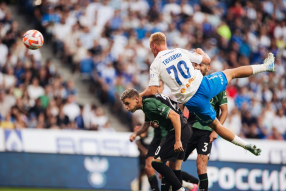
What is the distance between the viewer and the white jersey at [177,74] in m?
8.41

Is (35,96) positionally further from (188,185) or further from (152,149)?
(188,185)

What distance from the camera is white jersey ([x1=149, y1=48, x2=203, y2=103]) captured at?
331 inches

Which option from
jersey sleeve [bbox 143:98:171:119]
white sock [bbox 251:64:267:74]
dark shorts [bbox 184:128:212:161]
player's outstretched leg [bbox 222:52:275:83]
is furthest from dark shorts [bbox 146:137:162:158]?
white sock [bbox 251:64:267:74]

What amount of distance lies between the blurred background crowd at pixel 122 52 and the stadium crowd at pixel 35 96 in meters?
0.03

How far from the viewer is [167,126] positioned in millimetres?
8852

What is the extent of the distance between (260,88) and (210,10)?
186 inches

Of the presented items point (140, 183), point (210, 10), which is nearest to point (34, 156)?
point (140, 183)

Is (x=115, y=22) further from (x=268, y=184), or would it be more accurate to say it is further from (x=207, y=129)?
(x=207, y=129)

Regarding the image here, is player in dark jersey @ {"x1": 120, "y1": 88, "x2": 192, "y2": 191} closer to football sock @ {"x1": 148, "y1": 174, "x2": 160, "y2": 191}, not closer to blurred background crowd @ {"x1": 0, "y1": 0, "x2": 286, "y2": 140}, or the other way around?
football sock @ {"x1": 148, "y1": 174, "x2": 160, "y2": 191}

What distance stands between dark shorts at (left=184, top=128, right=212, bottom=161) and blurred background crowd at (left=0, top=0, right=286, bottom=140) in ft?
20.7

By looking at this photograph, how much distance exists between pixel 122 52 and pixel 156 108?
9.91m

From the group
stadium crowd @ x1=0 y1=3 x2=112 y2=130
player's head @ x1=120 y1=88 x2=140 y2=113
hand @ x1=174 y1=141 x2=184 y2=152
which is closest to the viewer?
hand @ x1=174 y1=141 x2=184 y2=152

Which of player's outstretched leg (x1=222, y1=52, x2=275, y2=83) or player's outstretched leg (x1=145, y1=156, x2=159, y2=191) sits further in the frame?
player's outstretched leg (x1=145, y1=156, x2=159, y2=191)

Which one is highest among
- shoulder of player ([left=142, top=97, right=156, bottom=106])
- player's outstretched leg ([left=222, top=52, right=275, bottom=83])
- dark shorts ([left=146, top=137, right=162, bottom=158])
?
player's outstretched leg ([left=222, top=52, right=275, bottom=83])
